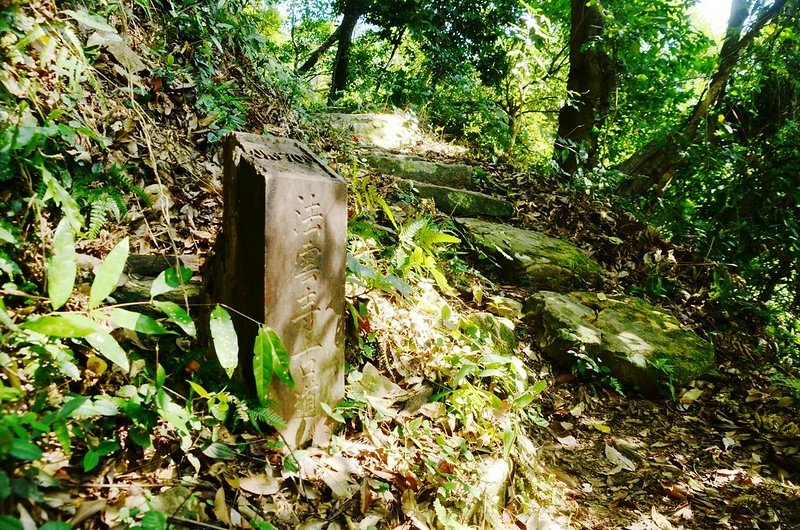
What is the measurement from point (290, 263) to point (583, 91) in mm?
6848

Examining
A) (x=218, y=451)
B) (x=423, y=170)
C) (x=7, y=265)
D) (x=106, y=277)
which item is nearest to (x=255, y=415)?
(x=218, y=451)

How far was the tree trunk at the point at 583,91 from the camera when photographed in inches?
269

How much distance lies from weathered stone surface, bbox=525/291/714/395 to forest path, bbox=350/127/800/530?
0.13 m

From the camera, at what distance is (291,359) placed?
205cm

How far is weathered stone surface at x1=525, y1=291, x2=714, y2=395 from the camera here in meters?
3.91

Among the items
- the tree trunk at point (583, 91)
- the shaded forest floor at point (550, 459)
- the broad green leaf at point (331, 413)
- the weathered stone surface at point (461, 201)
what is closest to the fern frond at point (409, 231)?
the shaded forest floor at point (550, 459)

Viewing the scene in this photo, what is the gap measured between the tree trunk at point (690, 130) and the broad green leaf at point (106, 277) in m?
6.73

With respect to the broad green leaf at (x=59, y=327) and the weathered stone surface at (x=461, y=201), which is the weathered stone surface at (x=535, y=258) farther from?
the broad green leaf at (x=59, y=327)

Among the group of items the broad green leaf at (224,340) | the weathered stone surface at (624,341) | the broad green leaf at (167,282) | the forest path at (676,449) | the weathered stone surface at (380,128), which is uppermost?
the weathered stone surface at (380,128)

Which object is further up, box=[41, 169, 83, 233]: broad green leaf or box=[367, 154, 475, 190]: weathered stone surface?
box=[367, 154, 475, 190]: weathered stone surface

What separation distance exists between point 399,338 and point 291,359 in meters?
0.93

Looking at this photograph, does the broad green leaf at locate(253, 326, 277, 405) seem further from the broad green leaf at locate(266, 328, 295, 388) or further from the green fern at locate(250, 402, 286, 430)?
the green fern at locate(250, 402, 286, 430)

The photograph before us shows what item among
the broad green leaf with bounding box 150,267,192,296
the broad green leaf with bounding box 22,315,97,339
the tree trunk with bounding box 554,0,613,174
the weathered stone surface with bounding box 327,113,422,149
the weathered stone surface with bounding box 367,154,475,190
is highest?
the tree trunk with bounding box 554,0,613,174

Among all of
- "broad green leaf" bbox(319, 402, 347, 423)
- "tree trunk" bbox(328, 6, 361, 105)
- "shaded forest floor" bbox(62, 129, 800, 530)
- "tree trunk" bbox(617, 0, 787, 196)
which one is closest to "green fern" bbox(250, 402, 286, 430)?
"shaded forest floor" bbox(62, 129, 800, 530)
